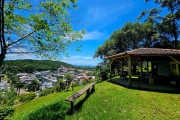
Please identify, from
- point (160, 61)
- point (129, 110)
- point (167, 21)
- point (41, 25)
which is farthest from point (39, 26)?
point (167, 21)

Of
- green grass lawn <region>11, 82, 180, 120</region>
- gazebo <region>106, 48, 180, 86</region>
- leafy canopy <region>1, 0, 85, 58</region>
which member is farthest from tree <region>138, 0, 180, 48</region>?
leafy canopy <region>1, 0, 85, 58</region>

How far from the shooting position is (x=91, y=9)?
5.51 meters

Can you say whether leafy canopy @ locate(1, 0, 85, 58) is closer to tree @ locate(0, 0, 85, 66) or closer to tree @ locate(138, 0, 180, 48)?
tree @ locate(0, 0, 85, 66)

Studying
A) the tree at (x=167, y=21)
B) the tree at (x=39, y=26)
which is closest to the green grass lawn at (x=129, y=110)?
the tree at (x=39, y=26)

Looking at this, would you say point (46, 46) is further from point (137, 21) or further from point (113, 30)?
point (113, 30)

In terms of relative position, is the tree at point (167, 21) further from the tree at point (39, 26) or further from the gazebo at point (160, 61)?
the tree at point (39, 26)

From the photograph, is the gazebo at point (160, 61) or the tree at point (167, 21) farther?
the tree at point (167, 21)

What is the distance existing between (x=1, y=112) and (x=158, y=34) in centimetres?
2371

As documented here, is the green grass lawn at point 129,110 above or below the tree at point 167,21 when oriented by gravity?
below

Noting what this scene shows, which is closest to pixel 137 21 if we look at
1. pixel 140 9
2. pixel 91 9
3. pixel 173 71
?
pixel 140 9

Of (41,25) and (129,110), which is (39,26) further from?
(129,110)

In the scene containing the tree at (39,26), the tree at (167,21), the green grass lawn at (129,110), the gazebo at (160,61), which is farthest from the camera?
the tree at (167,21)

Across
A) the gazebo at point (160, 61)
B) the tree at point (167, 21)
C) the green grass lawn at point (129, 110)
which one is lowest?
the green grass lawn at point (129, 110)

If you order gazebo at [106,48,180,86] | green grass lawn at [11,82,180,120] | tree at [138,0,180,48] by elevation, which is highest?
tree at [138,0,180,48]
